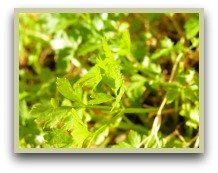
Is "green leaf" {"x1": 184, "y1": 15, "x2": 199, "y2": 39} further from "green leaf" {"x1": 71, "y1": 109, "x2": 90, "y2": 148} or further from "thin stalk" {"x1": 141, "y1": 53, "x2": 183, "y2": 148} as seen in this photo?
"green leaf" {"x1": 71, "y1": 109, "x2": 90, "y2": 148}

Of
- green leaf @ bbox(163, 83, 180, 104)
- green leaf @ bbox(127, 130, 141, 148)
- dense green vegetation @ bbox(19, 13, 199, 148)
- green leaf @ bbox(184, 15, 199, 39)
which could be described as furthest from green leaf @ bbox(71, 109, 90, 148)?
green leaf @ bbox(184, 15, 199, 39)

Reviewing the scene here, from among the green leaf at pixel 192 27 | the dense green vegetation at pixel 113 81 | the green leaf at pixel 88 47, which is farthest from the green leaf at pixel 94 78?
the green leaf at pixel 192 27

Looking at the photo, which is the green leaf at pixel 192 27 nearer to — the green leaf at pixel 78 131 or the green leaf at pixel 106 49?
the green leaf at pixel 106 49

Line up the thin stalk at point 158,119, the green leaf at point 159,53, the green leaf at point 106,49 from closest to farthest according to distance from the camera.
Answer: the green leaf at point 106,49 < the thin stalk at point 158,119 < the green leaf at point 159,53

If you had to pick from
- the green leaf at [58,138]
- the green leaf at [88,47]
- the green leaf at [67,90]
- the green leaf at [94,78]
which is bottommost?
the green leaf at [58,138]

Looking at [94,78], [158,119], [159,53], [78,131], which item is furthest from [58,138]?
[159,53]
